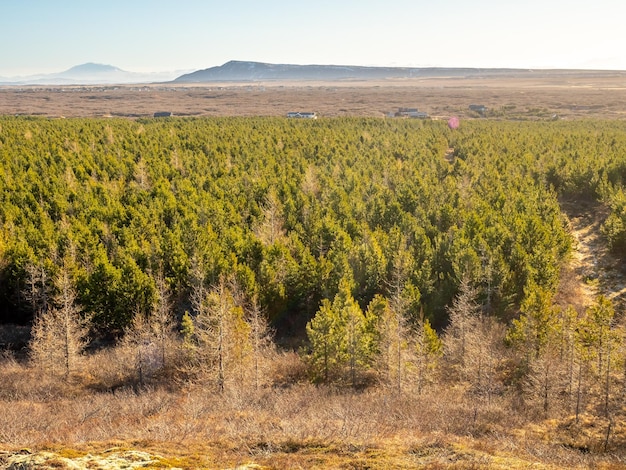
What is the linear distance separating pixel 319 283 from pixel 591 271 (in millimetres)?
30084

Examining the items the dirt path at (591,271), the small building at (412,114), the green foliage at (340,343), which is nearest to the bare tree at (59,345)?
the green foliage at (340,343)

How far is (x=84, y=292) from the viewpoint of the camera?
3562 centimetres

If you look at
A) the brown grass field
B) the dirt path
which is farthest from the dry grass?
the dirt path

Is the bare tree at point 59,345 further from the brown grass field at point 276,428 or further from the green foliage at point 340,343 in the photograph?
the green foliage at point 340,343

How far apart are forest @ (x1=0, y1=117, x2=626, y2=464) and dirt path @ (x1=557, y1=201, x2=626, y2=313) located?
2.41 metres

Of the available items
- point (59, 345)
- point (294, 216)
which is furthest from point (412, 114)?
point (59, 345)

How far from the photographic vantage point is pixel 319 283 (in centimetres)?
3934

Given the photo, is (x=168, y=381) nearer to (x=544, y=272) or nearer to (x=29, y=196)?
(x=544, y=272)

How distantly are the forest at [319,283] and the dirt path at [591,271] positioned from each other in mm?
2410

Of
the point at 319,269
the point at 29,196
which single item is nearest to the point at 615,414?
the point at 319,269

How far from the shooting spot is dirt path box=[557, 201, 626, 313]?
43.0 meters

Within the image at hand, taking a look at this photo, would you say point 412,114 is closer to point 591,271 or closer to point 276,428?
point 591,271

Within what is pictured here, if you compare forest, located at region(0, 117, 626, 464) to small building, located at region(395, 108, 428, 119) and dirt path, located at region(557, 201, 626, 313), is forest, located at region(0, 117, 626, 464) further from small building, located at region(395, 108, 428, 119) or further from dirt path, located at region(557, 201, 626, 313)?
small building, located at region(395, 108, 428, 119)

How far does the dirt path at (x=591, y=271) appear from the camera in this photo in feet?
141
